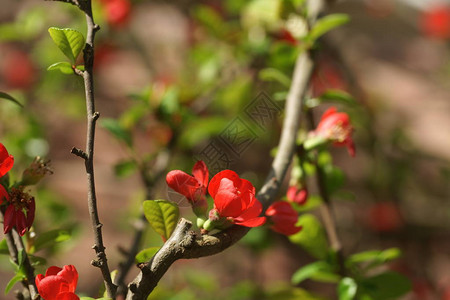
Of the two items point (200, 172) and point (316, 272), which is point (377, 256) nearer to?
point (316, 272)

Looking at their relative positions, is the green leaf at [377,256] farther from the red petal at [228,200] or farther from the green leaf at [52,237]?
the green leaf at [52,237]

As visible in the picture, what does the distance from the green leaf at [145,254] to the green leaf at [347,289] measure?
0.39 meters

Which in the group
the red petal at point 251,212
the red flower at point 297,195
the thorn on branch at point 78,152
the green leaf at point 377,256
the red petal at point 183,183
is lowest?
the green leaf at point 377,256

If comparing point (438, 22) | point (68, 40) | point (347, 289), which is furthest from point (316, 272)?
point (438, 22)

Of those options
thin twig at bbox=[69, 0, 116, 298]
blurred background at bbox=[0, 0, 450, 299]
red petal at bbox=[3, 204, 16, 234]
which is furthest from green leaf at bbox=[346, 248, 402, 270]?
red petal at bbox=[3, 204, 16, 234]

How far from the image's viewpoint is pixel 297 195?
877 millimetres

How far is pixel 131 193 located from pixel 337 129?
5.75 feet

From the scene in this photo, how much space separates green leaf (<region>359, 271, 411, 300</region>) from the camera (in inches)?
36.7

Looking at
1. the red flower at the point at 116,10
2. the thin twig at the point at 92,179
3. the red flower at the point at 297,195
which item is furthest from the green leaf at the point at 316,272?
the red flower at the point at 116,10

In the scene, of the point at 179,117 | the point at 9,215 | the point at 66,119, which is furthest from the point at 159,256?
the point at 66,119

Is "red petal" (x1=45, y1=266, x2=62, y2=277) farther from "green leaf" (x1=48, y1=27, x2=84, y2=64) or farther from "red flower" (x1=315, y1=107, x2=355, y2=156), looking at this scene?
"red flower" (x1=315, y1=107, x2=355, y2=156)

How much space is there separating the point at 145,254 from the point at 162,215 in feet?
0.18

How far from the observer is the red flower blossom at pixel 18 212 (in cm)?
61

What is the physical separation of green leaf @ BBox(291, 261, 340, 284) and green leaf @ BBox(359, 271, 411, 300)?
0.19 feet
